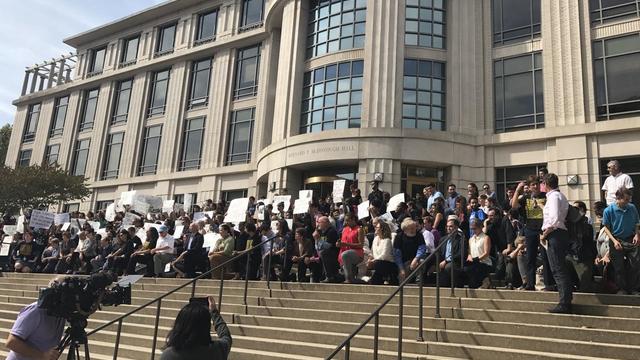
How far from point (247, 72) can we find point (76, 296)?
24912mm

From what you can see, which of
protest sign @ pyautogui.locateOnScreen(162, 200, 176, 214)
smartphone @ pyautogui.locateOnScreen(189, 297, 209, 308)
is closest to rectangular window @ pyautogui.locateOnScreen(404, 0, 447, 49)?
protest sign @ pyautogui.locateOnScreen(162, 200, 176, 214)

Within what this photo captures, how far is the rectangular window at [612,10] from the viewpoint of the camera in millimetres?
18156

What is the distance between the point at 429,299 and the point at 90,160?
31.2m

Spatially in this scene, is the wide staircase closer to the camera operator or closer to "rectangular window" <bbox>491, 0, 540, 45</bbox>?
the camera operator

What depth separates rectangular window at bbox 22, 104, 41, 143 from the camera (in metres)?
39.2

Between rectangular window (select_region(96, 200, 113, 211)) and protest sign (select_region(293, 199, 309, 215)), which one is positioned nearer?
protest sign (select_region(293, 199, 309, 215))

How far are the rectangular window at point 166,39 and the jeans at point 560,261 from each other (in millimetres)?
29797

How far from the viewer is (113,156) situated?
3284 centimetres

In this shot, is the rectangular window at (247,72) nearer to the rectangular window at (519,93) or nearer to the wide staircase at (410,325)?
the rectangular window at (519,93)

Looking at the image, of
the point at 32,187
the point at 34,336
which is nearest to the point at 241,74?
the point at 32,187

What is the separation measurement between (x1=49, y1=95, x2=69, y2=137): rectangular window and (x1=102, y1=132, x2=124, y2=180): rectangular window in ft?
21.2

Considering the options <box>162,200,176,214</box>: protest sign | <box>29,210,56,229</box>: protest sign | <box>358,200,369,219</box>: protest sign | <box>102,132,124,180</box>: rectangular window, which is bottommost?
<box>29,210,56,229</box>: protest sign

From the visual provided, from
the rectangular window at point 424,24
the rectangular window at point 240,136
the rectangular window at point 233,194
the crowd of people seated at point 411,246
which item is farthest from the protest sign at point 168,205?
the rectangular window at point 424,24

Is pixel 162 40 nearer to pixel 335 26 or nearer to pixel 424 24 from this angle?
pixel 335 26
